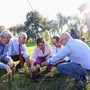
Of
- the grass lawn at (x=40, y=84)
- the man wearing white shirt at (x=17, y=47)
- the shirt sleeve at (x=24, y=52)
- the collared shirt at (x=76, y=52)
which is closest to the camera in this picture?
the collared shirt at (x=76, y=52)

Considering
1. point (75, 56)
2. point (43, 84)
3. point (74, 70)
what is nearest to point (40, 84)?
point (43, 84)

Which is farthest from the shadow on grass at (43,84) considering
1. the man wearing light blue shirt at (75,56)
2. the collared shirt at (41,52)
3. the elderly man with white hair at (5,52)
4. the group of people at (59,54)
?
the collared shirt at (41,52)

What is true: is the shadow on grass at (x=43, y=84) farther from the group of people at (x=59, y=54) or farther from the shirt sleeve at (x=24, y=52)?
the shirt sleeve at (x=24, y=52)

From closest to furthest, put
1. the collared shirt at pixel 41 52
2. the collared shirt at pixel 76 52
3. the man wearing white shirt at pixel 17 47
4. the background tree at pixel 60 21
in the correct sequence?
the collared shirt at pixel 76 52
the man wearing white shirt at pixel 17 47
the collared shirt at pixel 41 52
the background tree at pixel 60 21

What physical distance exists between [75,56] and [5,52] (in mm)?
2274

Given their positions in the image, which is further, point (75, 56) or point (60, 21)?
point (60, 21)

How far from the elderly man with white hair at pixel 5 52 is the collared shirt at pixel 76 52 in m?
1.29

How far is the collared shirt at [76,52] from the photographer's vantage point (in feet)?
23.4

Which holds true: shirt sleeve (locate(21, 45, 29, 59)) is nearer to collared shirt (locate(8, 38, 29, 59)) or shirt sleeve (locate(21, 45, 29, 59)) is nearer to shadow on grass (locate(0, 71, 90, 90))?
collared shirt (locate(8, 38, 29, 59))

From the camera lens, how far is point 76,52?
7.18 m

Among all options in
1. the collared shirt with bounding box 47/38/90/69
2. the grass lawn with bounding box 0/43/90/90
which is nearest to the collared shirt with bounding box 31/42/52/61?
the grass lawn with bounding box 0/43/90/90

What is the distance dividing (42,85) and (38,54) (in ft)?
4.85

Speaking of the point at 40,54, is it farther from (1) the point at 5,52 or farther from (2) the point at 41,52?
(1) the point at 5,52

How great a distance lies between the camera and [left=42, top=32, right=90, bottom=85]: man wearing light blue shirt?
281 inches
